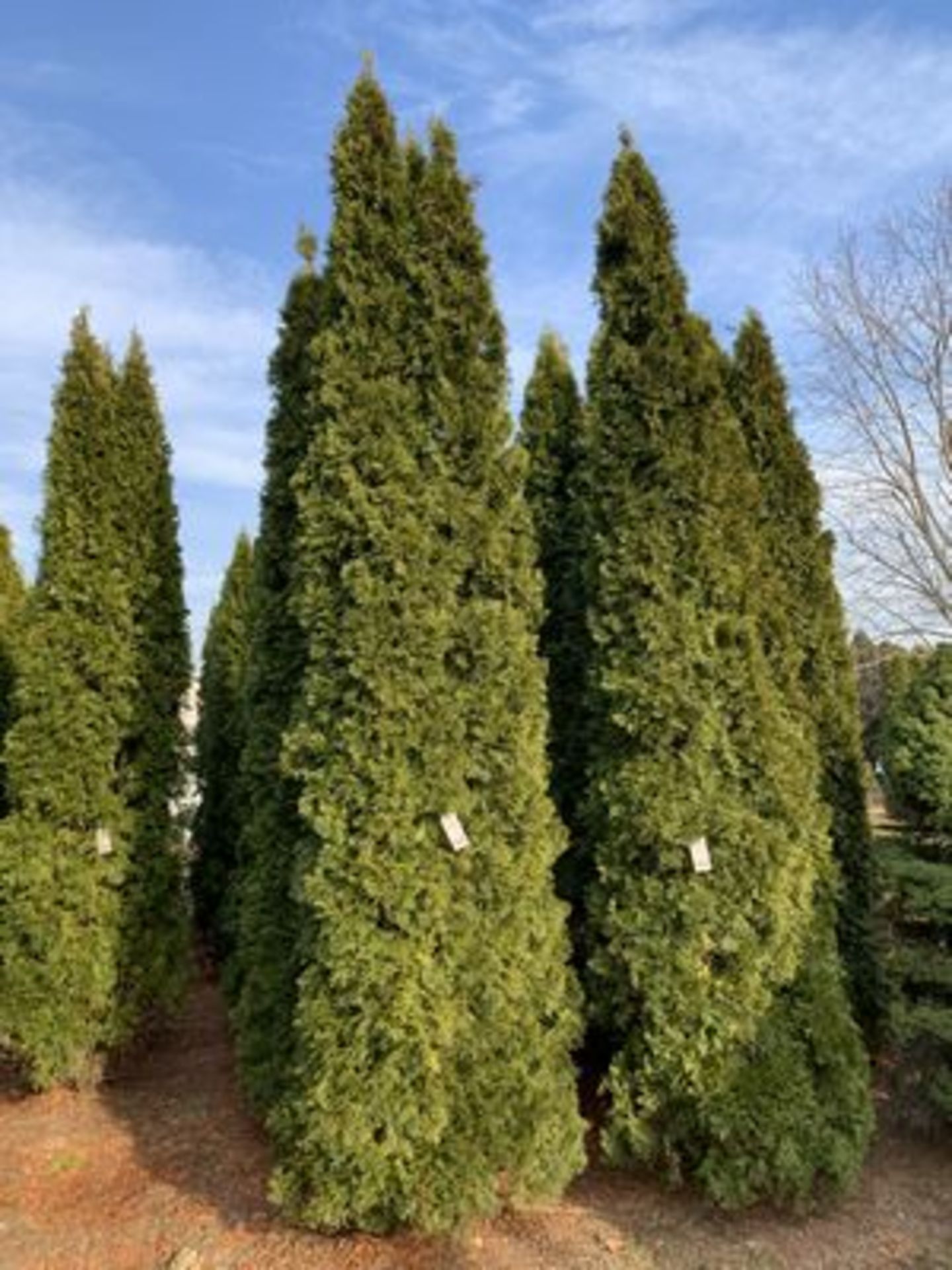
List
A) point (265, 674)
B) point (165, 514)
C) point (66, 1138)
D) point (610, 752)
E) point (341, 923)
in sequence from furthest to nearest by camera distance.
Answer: point (165, 514) < point (265, 674) < point (66, 1138) < point (610, 752) < point (341, 923)

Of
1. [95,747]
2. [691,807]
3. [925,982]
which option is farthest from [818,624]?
[95,747]

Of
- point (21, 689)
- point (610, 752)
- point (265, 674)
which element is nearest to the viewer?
point (610, 752)

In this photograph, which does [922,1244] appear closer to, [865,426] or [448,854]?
[448,854]

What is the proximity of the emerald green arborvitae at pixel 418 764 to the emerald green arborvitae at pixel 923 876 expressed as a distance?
2591mm

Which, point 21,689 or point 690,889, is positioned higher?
point 21,689

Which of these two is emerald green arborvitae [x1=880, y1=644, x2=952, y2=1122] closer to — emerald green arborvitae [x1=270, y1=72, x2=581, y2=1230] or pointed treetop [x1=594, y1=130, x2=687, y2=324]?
emerald green arborvitae [x1=270, y1=72, x2=581, y2=1230]

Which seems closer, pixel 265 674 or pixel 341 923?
pixel 341 923

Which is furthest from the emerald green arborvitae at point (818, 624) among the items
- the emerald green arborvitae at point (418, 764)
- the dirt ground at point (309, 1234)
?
the emerald green arborvitae at point (418, 764)

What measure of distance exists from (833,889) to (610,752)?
2004mm

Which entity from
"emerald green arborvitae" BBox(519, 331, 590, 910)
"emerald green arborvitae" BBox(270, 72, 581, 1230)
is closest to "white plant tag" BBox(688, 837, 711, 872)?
"emerald green arborvitae" BBox(270, 72, 581, 1230)

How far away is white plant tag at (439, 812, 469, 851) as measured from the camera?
15.8ft

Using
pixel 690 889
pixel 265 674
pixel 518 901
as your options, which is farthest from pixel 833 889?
pixel 265 674

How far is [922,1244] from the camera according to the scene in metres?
4.96

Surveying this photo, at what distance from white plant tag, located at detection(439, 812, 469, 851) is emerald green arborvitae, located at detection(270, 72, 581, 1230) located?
0.04 meters
